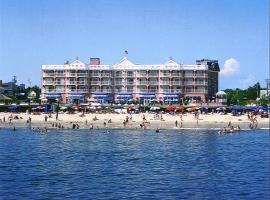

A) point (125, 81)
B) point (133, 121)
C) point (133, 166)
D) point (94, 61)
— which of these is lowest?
point (133, 166)

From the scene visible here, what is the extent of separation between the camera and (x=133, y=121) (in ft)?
255

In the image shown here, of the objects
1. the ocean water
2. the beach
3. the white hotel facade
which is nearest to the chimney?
the white hotel facade

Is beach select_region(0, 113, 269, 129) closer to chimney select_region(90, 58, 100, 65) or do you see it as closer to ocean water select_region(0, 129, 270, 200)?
ocean water select_region(0, 129, 270, 200)

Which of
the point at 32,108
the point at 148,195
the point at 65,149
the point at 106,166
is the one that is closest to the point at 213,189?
the point at 148,195

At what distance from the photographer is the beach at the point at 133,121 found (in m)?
73.9

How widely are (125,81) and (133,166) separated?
85.6m

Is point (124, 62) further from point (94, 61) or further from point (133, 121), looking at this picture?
point (133, 121)

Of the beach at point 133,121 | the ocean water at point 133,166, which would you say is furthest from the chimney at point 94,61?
the ocean water at point 133,166

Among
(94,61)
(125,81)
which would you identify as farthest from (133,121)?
(94,61)

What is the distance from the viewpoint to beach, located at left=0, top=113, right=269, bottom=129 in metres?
73.9

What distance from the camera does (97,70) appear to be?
121m

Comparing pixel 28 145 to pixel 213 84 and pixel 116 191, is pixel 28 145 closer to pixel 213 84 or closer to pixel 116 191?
pixel 116 191

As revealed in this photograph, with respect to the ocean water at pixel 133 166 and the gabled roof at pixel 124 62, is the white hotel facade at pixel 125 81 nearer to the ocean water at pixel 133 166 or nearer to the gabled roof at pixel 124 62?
the gabled roof at pixel 124 62

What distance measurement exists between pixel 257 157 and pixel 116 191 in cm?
1919
